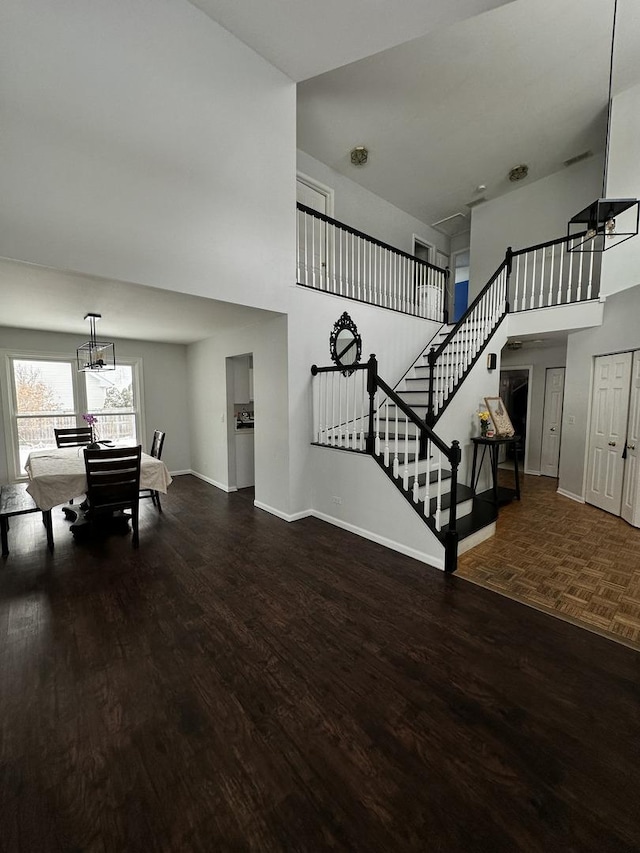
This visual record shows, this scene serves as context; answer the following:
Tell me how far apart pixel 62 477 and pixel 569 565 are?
16.2 ft

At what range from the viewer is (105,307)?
3.87 metres

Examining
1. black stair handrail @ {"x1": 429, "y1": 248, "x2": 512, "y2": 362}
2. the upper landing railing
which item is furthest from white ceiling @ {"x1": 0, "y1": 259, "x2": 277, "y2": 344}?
black stair handrail @ {"x1": 429, "y1": 248, "x2": 512, "y2": 362}

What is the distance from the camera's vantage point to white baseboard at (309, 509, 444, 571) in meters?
3.17

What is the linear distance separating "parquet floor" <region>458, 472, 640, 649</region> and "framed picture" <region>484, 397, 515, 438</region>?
1050mm

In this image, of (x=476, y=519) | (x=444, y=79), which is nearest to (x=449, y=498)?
(x=476, y=519)

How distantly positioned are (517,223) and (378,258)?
3219 mm

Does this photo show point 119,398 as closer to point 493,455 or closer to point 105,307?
point 105,307

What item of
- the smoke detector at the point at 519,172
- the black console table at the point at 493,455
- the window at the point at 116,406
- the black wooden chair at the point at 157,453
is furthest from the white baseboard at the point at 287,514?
the smoke detector at the point at 519,172

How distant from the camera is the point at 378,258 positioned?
554 centimetres

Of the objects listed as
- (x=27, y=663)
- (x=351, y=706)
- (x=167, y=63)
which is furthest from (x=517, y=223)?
(x=27, y=663)

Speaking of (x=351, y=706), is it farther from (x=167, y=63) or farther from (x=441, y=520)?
(x=167, y=63)

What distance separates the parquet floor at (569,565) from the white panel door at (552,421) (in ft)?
6.88

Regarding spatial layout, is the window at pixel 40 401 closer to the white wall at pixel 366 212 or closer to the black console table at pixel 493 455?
the white wall at pixel 366 212

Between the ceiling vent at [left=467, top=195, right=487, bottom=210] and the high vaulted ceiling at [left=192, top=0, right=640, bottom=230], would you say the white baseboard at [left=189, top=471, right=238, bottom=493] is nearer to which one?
the high vaulted ceiling at [left=192, top=0, right=640, bottom=230]
